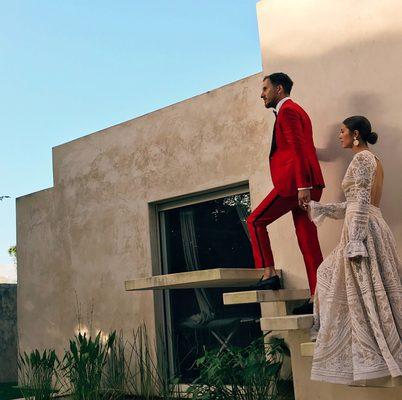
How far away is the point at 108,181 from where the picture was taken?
21.2 feet

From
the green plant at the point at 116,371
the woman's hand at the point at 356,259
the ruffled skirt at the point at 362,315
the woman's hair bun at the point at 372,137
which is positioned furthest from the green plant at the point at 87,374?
the woman's hair bun at the point at 372,137

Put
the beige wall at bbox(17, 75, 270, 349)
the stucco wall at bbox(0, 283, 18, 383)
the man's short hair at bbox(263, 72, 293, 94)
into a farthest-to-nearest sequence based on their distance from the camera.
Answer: the stucco wall at bbox(0, 283, 18, 383) → the beige wall at bbox(17, 75, 270, 349) → the man's short hair at bbox(263, 72, 293, 94)

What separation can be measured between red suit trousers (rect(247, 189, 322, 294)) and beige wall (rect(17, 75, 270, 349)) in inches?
42.4

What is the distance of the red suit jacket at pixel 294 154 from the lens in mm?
3811

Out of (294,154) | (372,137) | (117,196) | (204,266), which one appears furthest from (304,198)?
(117,196)

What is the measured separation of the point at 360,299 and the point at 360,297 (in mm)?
12

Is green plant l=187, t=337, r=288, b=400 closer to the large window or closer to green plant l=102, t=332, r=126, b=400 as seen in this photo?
the large window

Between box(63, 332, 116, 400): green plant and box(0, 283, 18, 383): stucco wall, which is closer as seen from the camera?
box(63, 332, 116, 400): green plant

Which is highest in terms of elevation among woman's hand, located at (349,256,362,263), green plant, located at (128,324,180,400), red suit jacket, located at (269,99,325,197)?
red suit jacket, located at (269,99,325,197)

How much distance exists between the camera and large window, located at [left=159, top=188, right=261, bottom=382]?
531 cm

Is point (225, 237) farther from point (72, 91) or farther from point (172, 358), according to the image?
point (72, 91)

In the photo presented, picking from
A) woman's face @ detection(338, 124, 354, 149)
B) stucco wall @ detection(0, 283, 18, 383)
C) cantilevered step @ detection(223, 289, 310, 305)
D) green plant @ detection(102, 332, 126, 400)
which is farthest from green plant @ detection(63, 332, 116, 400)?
stucco wall @ detection(0, 283, 18, 383)

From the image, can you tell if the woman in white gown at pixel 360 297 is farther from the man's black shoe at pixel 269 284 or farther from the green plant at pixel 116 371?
the green plant at pixel 116 371

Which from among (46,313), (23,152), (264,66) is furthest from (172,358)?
(23,152)
